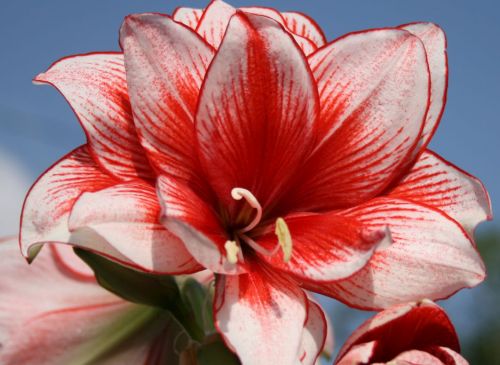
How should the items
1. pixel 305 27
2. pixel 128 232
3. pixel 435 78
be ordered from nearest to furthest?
1. pixel 128 232
2. pixel 435 78
3. pixel 305 27

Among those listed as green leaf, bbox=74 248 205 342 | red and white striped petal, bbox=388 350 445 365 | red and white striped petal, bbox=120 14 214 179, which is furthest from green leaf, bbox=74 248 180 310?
red and white striped petal, bbox=388 350 445 365

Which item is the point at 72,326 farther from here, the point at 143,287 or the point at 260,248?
the point at 260,248

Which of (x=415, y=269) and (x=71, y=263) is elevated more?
(x=415, y=269)

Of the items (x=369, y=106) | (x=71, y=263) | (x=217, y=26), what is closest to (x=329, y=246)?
(x=369, y=106)

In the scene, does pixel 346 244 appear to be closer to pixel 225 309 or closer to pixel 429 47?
pixel 225 309

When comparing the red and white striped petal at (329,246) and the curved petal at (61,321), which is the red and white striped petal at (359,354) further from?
the curved petal at (61,321)

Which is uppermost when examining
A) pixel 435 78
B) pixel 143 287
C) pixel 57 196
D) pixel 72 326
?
pixel 435 78
